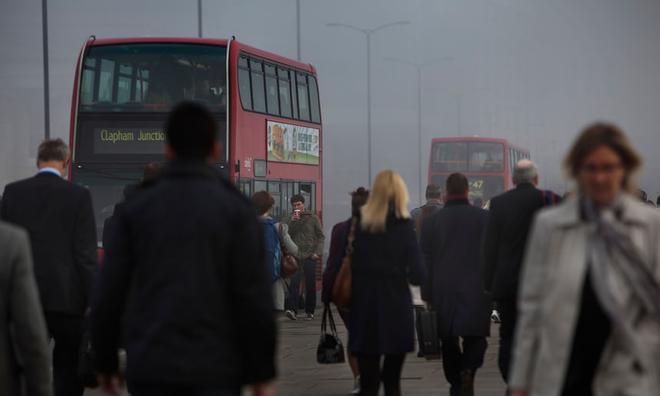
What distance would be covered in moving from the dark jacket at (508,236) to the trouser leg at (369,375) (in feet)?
2.73

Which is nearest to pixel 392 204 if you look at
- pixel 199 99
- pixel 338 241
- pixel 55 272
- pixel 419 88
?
pixel 338 241

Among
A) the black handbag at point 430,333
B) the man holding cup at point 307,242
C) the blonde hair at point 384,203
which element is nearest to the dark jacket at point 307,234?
the man holding cup at point 307,242

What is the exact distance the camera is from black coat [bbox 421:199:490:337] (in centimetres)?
861

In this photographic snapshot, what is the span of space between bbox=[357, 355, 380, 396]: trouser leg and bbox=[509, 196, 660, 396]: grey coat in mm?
3555

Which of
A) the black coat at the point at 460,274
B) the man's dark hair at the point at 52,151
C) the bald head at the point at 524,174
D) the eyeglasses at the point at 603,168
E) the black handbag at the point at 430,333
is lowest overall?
the black handbag at the point at 430,333

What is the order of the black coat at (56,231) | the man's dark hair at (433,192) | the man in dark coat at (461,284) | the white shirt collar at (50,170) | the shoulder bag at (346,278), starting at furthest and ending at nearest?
the man's dark hair at (433,192) < the man in dark coat at (461,284) < the shoulder bag at (346,278) < the white shirt collar at (50,170) < the black coat at (56,231)

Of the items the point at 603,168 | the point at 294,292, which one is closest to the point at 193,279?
the point at 603,168

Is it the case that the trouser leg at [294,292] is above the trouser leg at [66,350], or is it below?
below

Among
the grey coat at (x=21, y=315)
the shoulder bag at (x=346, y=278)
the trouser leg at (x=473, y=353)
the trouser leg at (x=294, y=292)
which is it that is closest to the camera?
the grey coat at (x=21, y=315)

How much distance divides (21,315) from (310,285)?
14207 mm

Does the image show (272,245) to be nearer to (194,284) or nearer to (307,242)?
(307,242)

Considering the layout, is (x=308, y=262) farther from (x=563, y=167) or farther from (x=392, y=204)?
(x=563, y=167)

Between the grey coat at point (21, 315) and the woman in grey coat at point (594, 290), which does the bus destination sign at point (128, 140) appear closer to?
the grey coat at point (21, 315)

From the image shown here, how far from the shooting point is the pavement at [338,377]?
10.3 metres
